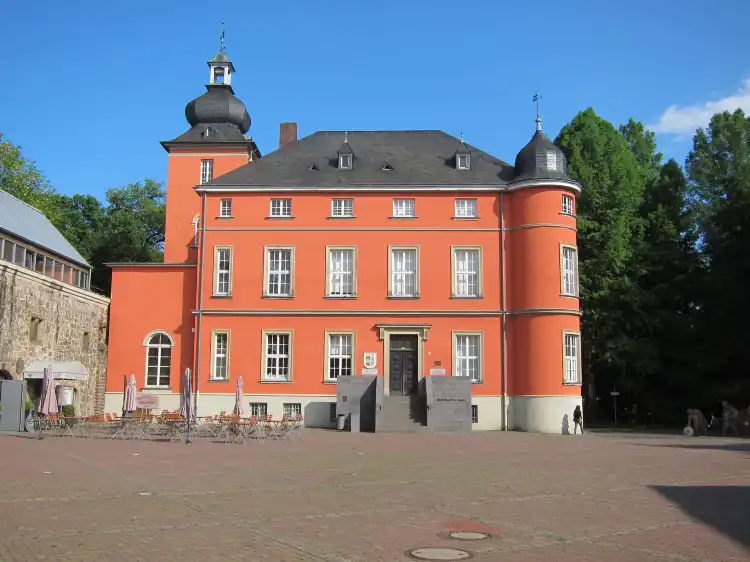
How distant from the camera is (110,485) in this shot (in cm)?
1294

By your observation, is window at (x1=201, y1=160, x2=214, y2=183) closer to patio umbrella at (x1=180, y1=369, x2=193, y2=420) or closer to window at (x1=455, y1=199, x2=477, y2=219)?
window at (x1=455, y1=199, x2=477, y2=219)

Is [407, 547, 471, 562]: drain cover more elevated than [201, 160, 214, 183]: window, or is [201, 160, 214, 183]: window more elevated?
[201, 160, 214, 183]: window

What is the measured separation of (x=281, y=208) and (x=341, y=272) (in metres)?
3.98

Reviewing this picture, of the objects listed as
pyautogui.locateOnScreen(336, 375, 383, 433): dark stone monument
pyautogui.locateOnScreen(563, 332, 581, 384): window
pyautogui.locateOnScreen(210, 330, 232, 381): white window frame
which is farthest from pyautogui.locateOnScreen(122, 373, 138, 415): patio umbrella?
pyautogui.locateOnScreen(563, 332, 581, 384): window

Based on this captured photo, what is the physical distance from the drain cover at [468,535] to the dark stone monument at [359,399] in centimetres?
2151

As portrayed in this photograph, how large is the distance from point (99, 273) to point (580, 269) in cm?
3199

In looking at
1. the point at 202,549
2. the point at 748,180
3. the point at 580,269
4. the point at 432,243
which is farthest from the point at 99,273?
the point at 202,549

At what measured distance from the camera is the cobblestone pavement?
8.27 m

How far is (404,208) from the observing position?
114 ft

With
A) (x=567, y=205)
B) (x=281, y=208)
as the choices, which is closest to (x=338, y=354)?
(x=281, y=208)

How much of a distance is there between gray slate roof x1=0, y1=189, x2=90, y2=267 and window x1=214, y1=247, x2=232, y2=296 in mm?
7797

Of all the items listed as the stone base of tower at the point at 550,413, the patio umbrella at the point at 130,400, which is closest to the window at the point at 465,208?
the stone base of tower at the point at 550,413

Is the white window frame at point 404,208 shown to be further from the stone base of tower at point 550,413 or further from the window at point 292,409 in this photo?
the stone base of tower at point 550,413

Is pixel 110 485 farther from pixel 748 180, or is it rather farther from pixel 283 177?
pixel 748 180
